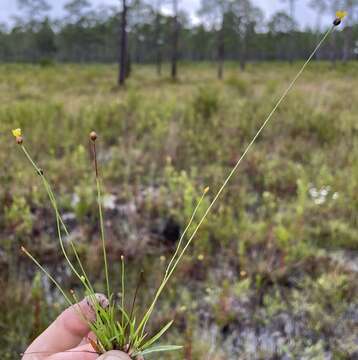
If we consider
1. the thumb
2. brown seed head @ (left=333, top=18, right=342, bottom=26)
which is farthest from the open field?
brown seed head @ (left=333, top=18, right=342, bottom=26)

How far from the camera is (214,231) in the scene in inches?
118

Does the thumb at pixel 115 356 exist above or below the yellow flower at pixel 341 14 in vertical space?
below

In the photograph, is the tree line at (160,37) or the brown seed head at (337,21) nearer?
the brown seed head at (337,21)

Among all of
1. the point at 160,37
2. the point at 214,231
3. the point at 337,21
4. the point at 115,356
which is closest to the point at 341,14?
the point at 337,21

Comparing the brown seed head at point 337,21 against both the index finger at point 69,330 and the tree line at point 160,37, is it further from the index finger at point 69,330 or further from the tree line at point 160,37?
the tree line at point 160,37

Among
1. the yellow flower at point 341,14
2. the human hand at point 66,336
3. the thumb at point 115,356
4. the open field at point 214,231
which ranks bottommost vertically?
the open field at point 214,231

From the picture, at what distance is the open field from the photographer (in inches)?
87.0

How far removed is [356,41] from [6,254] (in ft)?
203

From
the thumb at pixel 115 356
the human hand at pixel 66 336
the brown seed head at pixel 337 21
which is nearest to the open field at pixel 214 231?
the human hand at pixel 66 336

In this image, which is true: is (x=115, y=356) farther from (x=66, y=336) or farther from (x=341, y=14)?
(x=341, y=14)

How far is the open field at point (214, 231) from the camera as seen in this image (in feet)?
7.25

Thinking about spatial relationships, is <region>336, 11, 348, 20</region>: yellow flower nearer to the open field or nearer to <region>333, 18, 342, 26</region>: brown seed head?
<region>333, 18, 342, 26</region>: brown seed head

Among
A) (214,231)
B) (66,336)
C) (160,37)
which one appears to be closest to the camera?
(66,336)

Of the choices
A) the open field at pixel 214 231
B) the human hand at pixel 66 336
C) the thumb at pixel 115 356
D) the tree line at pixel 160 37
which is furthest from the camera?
the tree line at pixel 160 37
